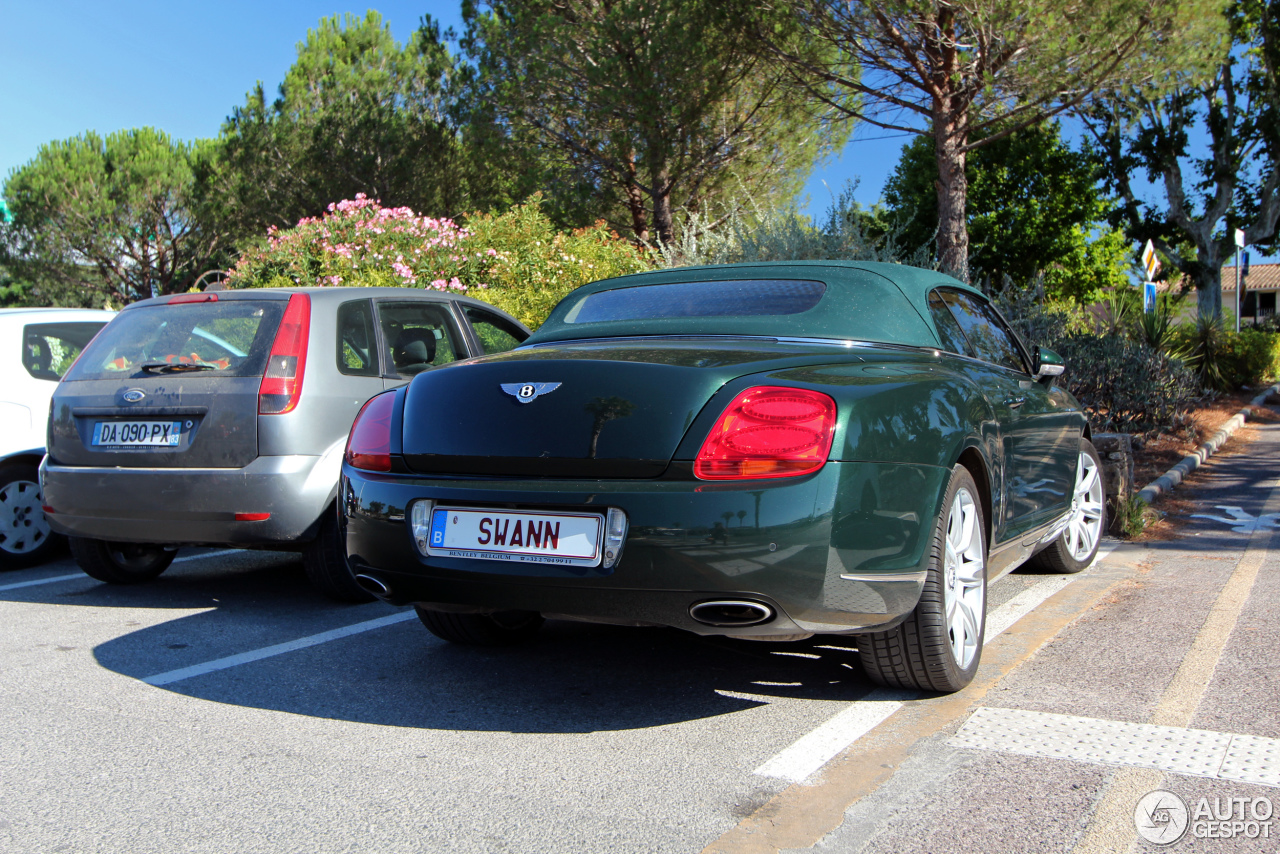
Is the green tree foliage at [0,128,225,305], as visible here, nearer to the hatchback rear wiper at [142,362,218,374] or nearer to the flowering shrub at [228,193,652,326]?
the flowering shrub at [228,193,652,326]

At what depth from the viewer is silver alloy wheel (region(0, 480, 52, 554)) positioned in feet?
20.2

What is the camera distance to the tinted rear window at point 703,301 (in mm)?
3896

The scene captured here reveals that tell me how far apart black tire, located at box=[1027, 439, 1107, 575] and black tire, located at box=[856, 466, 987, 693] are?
6.24 ft

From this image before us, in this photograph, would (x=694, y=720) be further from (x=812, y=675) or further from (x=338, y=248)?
(x=338, y=248)

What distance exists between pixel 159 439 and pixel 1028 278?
3373cm

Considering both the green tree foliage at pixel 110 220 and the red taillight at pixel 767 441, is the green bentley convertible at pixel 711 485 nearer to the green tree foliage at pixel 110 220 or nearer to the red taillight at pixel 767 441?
the red taillight at pixel 767 441

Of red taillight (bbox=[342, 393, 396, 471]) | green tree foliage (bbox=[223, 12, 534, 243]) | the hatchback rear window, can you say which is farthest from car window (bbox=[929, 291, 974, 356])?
green tree foliage (bbox=[223, 12, 534, 243])

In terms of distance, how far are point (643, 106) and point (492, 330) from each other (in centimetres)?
1461

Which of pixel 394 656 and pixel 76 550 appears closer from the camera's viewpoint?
pixel 394 656

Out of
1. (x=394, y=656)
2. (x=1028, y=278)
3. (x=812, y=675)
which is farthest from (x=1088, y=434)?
(x=1028, y=278)

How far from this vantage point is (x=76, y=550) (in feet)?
17.7

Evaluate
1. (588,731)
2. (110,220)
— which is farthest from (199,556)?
(110,220)

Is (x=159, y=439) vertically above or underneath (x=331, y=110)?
underneath

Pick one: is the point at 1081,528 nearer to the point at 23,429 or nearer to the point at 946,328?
the point at 946,328
